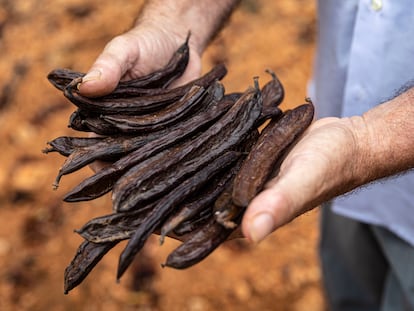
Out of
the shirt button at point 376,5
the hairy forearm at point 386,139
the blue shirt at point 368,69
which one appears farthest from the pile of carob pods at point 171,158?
the shirt button at point 376,5

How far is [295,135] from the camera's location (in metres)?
2.52

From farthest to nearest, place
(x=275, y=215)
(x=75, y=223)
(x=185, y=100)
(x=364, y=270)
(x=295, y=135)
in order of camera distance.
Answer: (x=75, y=223), (x=364, y=270), (x=185, y=100), (x=295, y=135), (x=275, y=215)

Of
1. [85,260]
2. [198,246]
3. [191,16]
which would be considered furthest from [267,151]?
[191,16]

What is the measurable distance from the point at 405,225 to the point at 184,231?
1.47 metres

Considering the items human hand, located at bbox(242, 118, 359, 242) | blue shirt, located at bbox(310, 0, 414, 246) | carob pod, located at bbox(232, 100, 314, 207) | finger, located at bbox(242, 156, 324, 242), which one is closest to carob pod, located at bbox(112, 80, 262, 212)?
carob pod, located at bbox(232, 100, 314, 207)

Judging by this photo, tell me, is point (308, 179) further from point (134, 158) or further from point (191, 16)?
point (191, 16)

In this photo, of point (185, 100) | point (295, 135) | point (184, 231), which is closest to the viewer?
point (184, 231)

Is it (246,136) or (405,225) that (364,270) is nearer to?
(405,225)

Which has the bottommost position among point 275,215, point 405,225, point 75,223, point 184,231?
point 75,223

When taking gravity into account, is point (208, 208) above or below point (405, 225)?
above

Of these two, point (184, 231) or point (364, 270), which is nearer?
point (184, 231)

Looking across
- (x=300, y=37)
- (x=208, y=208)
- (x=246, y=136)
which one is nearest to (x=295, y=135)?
(x=246, y=136)

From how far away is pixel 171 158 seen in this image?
2492 millimetres

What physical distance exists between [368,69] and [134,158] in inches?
54.2
